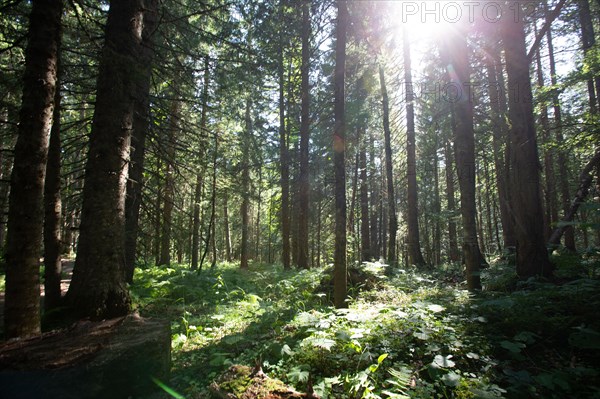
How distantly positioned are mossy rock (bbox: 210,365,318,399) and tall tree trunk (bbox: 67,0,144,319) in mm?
2633

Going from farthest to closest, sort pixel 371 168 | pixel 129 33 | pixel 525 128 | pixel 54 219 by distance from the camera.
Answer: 1. pixel 371 168
2. pixel 525 128
3. pixel 54 219
4. pixel 129 33

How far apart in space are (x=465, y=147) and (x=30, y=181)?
800 centimetres

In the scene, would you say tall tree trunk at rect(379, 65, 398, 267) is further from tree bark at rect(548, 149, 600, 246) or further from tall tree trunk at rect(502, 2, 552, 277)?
tall tree trunk at rect(502, 2, 552, 277)

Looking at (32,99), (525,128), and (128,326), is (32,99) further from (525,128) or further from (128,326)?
(525,128)

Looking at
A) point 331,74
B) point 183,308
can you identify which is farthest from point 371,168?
point 183,308

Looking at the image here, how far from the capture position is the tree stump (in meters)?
2.76

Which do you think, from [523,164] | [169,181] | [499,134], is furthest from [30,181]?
[499,134]

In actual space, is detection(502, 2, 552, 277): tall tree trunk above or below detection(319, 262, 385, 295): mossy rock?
above

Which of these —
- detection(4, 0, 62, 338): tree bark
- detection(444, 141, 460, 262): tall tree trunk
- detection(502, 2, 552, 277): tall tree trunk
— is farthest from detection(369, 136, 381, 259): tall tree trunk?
detection(4, 0, 62, 338): tree bark

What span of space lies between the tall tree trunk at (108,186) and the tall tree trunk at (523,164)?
875cm

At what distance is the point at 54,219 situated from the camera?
231 inches

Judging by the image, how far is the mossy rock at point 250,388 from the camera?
3.07 m

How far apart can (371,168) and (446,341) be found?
1980 centimetres

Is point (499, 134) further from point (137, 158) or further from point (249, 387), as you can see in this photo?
point (249, 387)
